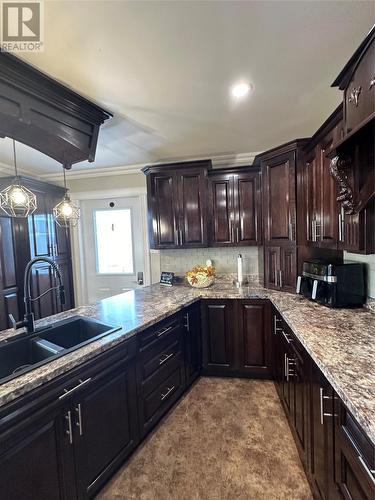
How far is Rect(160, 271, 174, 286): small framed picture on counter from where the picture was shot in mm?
3430

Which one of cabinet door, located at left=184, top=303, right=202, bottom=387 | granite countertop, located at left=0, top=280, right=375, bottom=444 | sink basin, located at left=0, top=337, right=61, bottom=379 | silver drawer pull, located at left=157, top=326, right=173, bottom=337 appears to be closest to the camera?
granite countertop, located at left=0, top=280, right=375, bottom=444

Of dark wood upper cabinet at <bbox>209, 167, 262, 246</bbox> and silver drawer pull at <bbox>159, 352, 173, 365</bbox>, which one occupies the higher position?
dark wood upper cabinet at <bbox>209, 167, 262, 246</bbox>

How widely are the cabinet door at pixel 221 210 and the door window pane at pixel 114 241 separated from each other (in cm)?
130

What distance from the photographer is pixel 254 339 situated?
8.93 ft

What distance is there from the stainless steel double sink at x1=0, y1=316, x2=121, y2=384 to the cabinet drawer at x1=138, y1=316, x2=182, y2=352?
261 millimetres

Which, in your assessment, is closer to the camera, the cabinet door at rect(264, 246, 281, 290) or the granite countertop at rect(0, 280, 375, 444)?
the granite countertop at rect(0, 280, 375, 444)

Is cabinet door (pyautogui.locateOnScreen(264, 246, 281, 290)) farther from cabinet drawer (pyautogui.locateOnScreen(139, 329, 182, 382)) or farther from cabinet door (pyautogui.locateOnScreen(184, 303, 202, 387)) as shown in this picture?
cabinet drawer (pyautogui.locateOnScreen(139, 329, 182, 382))

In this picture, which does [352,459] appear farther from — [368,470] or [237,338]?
[237,338]

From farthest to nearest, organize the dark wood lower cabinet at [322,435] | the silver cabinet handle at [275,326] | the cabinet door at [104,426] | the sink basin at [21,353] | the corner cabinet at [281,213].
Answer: the corner cabinet at [281,213] < the silver cabinet handle at [275,326] < the sink basin at [21,353] < the cabinet door at [104,426] < the dark wood lower cabinet at [322,435]

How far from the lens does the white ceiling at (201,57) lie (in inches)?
48.0

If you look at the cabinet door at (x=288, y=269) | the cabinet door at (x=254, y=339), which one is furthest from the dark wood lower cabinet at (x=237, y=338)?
the cabinet door at (x=288, y=269)

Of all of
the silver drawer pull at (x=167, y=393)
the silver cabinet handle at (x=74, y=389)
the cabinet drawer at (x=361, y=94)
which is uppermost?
the cabinet drawer at (x=361, y=94)

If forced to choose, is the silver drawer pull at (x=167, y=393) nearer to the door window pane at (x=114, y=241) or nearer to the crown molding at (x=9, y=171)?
the door window pane at (x=114, y=241)

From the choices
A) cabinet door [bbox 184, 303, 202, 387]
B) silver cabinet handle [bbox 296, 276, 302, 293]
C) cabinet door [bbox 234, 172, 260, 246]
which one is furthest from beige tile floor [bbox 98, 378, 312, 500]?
cabinet door [bbox 234, 172, 260, 246]
